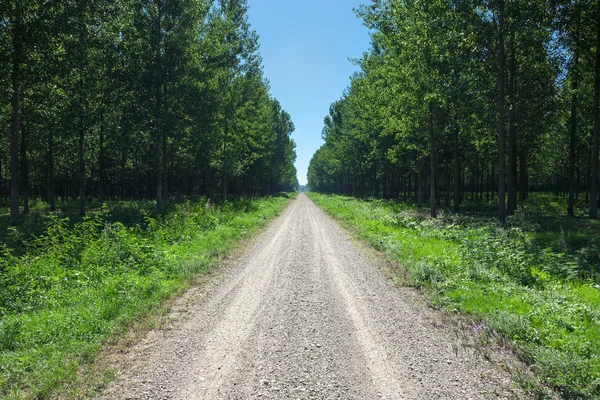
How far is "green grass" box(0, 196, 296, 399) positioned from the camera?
14.4ft

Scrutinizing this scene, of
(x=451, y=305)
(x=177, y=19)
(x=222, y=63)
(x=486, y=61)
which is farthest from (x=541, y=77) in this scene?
(x=177, y=19)

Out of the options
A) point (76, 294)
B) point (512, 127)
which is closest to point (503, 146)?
point (512, 127)

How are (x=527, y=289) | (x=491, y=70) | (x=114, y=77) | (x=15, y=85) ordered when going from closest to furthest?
1. (x=527, y=289)
2. (x=15, y=85)
3. (x=491, y=70)
4. (x=114, y=77)

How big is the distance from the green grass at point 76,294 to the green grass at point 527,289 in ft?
20.7

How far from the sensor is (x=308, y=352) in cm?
489

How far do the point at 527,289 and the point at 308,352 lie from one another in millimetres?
5412

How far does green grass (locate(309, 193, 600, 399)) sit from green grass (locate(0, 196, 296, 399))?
20.7ft

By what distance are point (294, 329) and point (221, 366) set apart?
5.14 ft

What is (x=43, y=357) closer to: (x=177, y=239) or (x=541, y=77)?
(x=177, y=239)

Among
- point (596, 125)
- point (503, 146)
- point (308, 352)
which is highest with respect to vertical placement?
point (596, 125)

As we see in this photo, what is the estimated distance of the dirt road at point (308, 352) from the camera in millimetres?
3980

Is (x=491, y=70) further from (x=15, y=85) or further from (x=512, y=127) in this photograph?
(x=15, y=85)

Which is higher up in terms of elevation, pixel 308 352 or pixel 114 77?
pixel 114 77

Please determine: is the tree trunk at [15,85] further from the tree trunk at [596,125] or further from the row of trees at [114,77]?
the tree trunk at [596,125]
